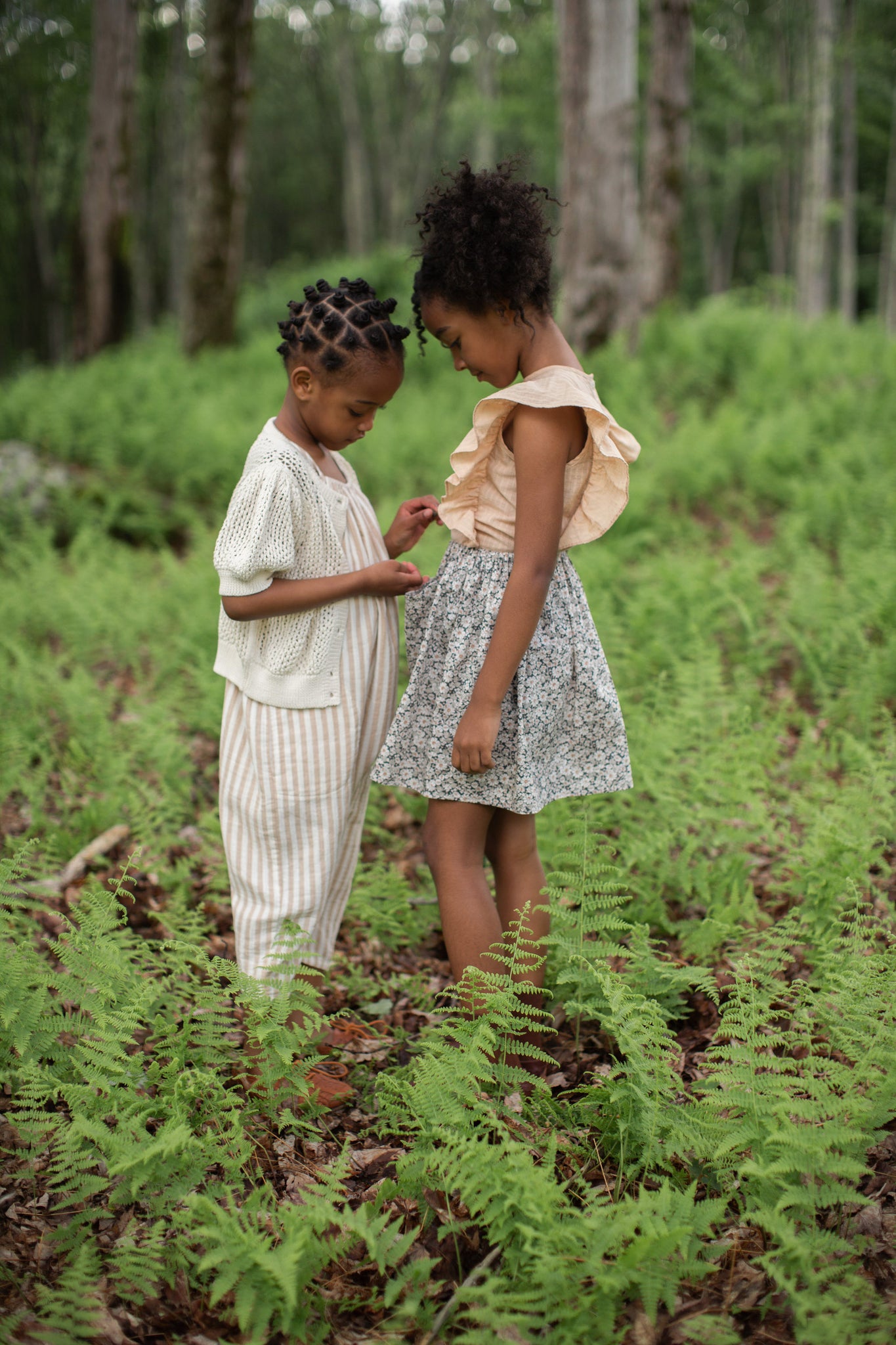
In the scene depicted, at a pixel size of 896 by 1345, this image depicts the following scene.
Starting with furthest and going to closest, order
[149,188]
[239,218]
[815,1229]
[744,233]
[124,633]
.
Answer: [744,233]
[149,188]
[239,218]
[124,633]
[815,1229]

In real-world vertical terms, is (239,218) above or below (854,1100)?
above

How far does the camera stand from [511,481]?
234cm

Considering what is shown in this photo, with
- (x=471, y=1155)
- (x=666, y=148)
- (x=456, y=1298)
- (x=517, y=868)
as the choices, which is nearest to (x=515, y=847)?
(x=517, y=868)

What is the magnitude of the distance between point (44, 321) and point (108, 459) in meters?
18.6

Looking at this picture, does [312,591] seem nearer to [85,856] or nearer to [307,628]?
[307,628]

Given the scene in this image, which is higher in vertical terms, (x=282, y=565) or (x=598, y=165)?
(x=598, y=165)

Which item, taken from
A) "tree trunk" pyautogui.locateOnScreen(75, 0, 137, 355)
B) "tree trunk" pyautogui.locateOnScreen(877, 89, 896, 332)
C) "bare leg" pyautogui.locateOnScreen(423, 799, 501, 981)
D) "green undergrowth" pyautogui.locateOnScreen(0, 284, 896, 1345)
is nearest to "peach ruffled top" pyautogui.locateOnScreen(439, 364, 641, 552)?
"bare leg" pyautogui.locateOnScreen(423, 799, 501, 981)

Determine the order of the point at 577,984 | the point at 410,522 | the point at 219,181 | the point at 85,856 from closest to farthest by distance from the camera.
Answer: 1. the point at 410,522
2. the point at 577,984
3. the point at 85,856
4. the point at 219,181

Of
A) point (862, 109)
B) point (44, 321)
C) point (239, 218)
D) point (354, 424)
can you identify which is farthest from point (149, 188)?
point (354, 424)

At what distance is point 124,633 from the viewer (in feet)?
17.7

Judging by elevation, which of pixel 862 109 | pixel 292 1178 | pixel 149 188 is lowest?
pixel 292 1178

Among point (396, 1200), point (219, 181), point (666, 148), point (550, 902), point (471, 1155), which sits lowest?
point (396, 1200)

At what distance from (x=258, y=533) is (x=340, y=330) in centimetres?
53

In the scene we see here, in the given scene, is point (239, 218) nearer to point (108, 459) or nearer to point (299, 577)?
point (108, 459)
